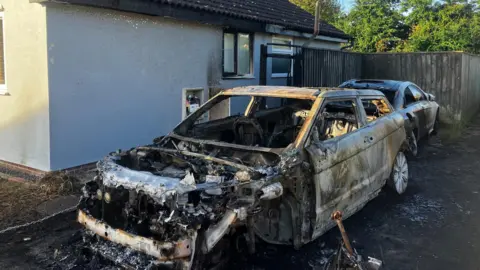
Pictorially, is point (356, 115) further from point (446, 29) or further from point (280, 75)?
point (446, 29)

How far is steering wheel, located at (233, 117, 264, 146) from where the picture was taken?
513cm

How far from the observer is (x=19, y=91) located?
6789 mm

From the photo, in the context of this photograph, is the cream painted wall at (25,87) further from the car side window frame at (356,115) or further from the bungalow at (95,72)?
the car side window frame at (356,115)

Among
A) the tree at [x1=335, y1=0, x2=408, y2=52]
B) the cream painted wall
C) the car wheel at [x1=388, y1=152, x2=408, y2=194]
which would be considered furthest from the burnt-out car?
the tree at [x1=335, y1=0, x2=408, y2=52]

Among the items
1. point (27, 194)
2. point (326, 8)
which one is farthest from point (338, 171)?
point (326, 8)

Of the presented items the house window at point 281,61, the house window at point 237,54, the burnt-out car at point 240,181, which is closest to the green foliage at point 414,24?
the house window at point 281,61

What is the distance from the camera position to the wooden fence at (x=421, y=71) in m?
12.5

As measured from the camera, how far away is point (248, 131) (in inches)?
205

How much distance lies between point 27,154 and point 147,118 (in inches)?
85.0

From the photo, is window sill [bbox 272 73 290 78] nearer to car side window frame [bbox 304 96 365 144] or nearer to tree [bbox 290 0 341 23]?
car side window frame [bbox 304 96 365 144]

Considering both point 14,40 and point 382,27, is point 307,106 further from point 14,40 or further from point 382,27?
point 382,27

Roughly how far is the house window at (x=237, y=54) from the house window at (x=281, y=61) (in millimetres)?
1032

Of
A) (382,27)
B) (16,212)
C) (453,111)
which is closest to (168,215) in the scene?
(16,212)

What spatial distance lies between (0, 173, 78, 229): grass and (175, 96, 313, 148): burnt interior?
212 centimetres
